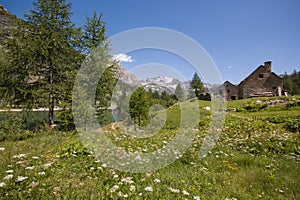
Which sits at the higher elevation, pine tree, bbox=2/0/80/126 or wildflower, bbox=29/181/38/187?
pine tree, bbox=2/0/80/126

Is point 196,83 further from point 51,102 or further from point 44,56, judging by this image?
point 44,56

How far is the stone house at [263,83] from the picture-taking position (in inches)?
1374

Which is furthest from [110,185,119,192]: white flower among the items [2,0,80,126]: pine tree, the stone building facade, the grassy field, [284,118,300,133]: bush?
the stone building facade

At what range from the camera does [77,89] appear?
12.6 m

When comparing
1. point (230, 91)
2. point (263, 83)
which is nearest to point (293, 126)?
point (263, 83)

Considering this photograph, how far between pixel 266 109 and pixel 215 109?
683cm

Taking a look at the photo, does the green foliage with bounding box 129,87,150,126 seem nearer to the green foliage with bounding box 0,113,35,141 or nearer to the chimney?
the green foliage with bounding box 0,113,35,141

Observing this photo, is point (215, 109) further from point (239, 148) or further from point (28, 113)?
point (28, 113)

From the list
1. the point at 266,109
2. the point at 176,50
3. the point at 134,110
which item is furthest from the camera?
the point at 266,109

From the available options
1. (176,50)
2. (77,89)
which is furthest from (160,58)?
(77,89)

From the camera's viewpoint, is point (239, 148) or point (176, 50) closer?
point (176, 50)

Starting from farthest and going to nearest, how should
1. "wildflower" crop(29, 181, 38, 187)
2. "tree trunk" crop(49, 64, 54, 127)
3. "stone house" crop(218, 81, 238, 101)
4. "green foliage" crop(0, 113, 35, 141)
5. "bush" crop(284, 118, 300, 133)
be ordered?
1. "stone house" crop(218, 81, 238, 101)
2. "tree trunk" crop(49, 64, 54, 127)
3. "bush" crop(284, 118, 300, 133)
4. "green foliage" crop(0, 113, 35, 141)
5. "wildflower" crop(29, 181, 38, 187)

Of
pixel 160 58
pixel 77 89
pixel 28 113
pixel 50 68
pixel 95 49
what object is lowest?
pixel 28 113

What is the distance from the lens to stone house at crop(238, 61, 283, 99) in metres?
34.9
